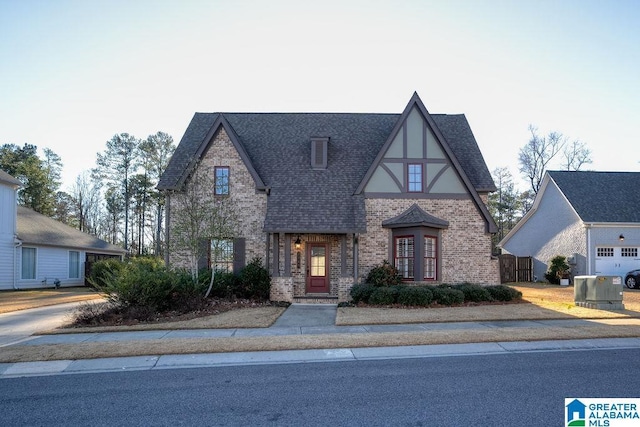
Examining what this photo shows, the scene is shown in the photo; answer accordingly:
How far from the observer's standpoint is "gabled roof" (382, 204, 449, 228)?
1850cm

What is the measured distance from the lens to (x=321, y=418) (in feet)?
19.2

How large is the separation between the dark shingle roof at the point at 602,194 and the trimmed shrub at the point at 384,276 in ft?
49.4

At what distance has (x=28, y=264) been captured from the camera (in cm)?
2842

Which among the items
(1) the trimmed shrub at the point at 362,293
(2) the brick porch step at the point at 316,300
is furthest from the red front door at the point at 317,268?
(1) the trimmed shrub at the point at 362,293

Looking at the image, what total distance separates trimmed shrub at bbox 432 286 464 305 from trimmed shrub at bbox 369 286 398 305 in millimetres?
1478

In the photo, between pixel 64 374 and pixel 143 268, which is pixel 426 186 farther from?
pixel 64 374

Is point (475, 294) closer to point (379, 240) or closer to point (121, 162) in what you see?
point (379, 240)

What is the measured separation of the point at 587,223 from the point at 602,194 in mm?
3507

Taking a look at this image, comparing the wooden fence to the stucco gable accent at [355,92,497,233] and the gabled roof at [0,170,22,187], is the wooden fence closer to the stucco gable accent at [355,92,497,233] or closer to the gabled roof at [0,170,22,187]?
the stucco gable accent at [355,92,497,233]

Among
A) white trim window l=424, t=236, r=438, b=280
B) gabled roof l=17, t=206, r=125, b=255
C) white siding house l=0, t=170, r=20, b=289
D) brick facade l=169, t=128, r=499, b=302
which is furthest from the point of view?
gabled roof l=17, t=206, r=125, b=255

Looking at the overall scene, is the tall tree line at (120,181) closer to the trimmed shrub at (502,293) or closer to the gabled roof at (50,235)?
the gabled roof at (50,235)

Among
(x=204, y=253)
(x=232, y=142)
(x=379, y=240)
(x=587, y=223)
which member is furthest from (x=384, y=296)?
(x=587, y=223)

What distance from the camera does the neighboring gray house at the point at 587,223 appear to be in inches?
1052

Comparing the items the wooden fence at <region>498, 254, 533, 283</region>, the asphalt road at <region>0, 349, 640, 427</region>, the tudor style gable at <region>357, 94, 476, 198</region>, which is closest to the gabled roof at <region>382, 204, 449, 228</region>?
the tudor style gable at <region>357, 94, 476, 198</region>
